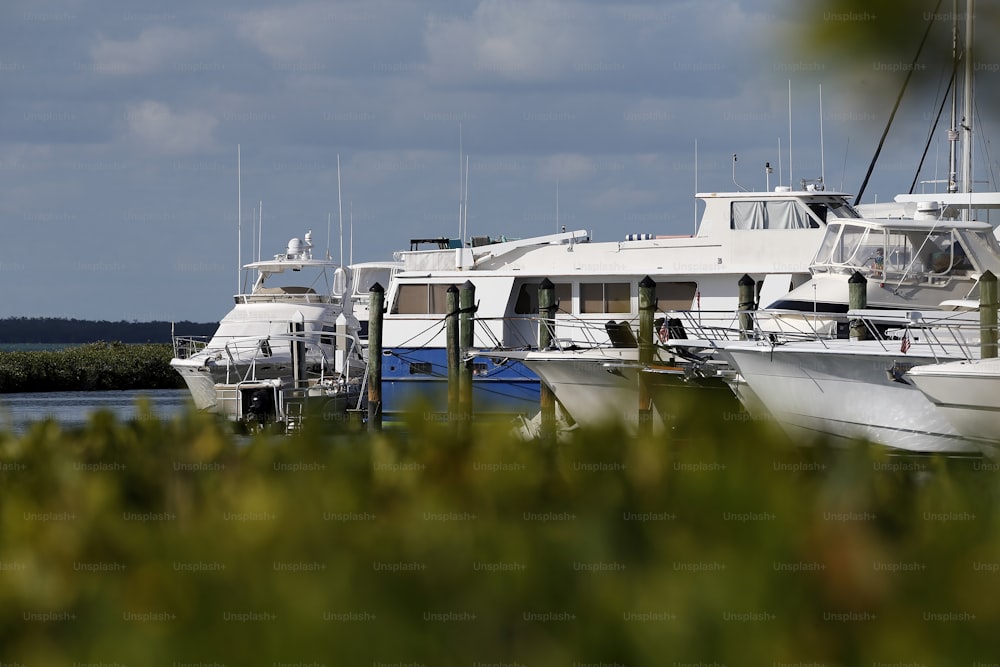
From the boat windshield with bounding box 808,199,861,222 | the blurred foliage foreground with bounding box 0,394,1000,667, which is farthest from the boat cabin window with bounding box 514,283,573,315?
the blurred foliage foreground with bounding box 0,394,1000,667

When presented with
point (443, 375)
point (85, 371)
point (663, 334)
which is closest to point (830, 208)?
point (663, 334)

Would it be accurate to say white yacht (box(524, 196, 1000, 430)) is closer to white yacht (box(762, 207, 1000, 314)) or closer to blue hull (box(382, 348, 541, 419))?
white yacht (box(762, 207, 1000, 314))

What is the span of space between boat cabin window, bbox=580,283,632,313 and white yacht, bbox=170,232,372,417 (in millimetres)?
6537

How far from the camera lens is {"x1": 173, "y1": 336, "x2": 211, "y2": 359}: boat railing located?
111 ft

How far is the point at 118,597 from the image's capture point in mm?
2787

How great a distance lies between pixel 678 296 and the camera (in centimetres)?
2562

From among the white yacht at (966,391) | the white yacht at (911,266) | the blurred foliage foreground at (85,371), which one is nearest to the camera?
the white yacht at (966,391)

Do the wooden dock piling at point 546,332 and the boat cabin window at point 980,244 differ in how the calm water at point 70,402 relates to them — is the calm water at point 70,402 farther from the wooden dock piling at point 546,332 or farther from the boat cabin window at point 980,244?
the boat cabin window at point 980,244

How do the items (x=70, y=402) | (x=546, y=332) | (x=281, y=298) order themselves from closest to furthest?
(x=546, y=332), (x=281, y=298), (x=70, y=402)

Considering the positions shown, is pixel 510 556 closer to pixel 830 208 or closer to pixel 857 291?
pixel 857 291

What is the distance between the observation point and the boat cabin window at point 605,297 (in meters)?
26.0

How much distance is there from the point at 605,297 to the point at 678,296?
1.44 metres

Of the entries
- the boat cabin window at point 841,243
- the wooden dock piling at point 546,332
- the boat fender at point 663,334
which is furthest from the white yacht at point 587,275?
the boat fender at point 663,334

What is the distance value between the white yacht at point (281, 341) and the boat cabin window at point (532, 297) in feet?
17.3
